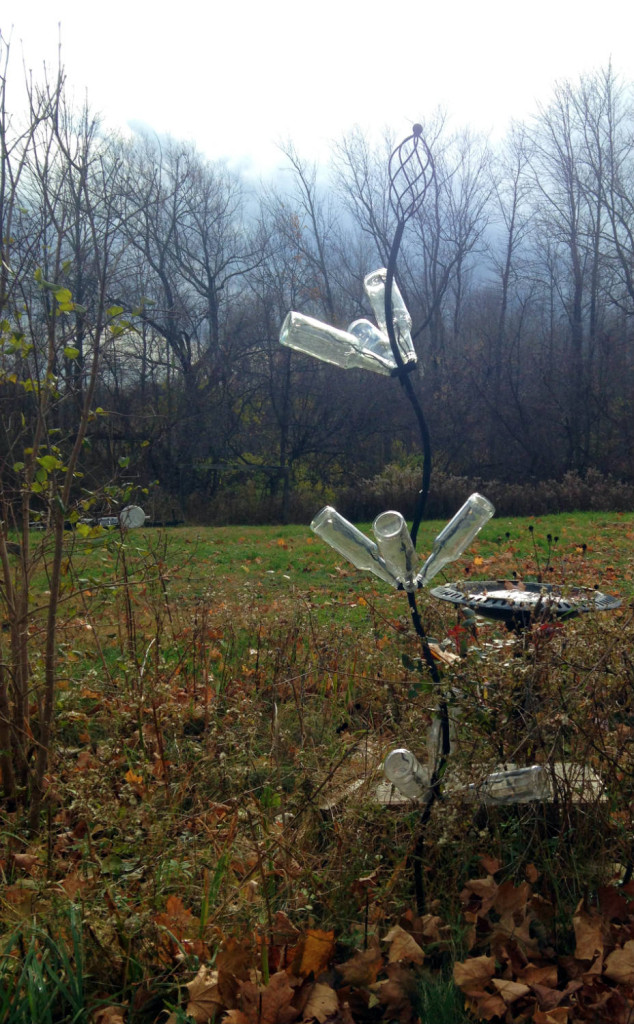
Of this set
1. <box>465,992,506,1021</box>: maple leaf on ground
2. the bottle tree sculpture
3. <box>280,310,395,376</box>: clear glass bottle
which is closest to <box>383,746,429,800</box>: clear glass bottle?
the bottle tree sculpture

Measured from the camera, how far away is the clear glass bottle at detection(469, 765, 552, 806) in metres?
2.40

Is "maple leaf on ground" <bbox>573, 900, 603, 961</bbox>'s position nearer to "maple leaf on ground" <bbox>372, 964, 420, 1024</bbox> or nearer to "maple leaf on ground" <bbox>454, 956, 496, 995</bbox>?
"maple leaf on ground" <bbox>454, 956, 496, 995</bbox>

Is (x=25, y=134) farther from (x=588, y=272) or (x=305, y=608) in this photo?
(x=588, y=272)

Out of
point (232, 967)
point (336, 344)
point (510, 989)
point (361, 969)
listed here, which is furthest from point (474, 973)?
point (336, 344)

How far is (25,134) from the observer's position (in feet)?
10.7

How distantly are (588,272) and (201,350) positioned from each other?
13.8 metres

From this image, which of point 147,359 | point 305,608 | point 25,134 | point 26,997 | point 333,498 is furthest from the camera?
point 147,359

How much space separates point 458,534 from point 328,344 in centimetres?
73

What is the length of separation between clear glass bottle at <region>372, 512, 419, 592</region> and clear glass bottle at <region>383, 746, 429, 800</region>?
510mm

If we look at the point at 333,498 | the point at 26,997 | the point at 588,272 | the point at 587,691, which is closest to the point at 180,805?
the point at 26,997

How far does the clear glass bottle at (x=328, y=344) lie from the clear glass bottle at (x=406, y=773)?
46.8 inches

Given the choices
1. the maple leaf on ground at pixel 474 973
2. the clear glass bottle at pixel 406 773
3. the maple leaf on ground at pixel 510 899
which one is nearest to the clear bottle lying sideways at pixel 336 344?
the clear glass bottle at pixel 406 773

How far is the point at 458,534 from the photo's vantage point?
2461 millimetres

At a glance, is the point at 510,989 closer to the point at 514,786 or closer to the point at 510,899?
the point at 510,899
